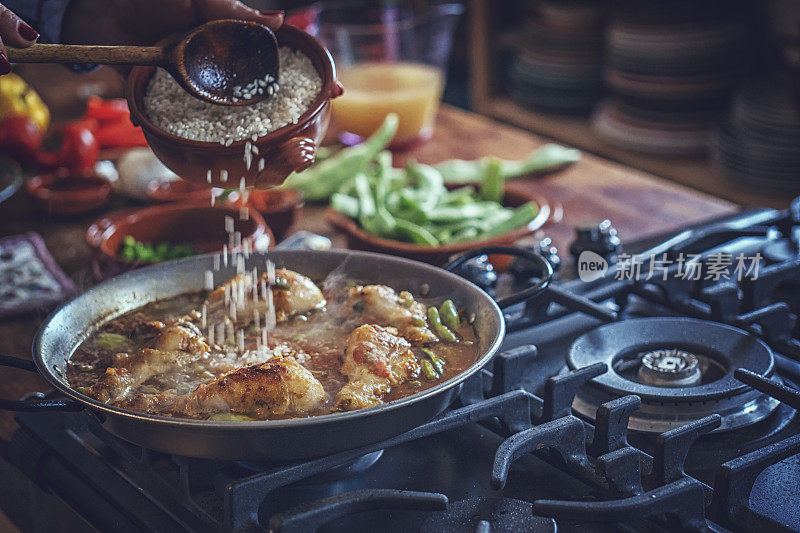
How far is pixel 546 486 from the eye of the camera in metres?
1.03

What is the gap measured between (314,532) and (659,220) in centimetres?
127

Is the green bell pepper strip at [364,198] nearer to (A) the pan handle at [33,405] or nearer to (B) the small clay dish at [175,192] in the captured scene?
(B) the small clay dish at [175,192]

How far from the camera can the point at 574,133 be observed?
3186 millimetres

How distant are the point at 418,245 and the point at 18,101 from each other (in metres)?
1.63

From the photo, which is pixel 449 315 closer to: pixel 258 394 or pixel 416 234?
pixel 258 394

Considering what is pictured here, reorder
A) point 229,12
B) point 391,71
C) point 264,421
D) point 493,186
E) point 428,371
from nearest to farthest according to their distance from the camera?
point 264,421 → point 428,371 → point 229,12 → point 493,186 → point 391,71

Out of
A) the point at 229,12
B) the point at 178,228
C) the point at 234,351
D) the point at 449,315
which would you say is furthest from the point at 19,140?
the point at 449,315

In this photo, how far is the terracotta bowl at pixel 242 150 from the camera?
119 centimetres

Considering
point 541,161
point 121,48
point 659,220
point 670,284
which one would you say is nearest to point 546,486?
point 670,284

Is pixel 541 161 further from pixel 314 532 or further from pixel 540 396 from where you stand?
pixel 314 532

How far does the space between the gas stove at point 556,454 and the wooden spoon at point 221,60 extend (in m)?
0.45

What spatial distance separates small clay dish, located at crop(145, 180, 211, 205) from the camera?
202cm

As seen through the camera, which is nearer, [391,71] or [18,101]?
[391,71]

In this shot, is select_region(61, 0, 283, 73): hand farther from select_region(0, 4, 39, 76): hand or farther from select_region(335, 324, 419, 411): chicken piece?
select_region(335, 324, 419, 411): chicken piece
